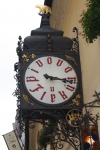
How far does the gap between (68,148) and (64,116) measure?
359 cm

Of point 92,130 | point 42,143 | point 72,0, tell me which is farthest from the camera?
point 42,143

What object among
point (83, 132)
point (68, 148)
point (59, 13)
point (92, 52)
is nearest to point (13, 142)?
point (68, 148)

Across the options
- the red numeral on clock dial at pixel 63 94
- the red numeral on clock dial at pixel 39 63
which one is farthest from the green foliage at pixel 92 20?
the red numeral on clock dial at pixel 39 63

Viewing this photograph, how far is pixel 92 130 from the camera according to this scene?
17.1 feet

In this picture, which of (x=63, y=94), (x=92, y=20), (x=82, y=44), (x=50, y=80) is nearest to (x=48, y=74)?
(x=50, y=80)

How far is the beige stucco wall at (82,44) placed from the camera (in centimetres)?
691

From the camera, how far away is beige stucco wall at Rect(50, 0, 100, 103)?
6914mm

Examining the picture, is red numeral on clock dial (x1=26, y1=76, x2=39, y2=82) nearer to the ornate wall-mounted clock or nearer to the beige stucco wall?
the ornate wall-mounted clock

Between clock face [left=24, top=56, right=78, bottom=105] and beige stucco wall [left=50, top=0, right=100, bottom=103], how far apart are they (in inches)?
17.1

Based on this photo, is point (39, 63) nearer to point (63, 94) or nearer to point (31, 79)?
point (31, 79)

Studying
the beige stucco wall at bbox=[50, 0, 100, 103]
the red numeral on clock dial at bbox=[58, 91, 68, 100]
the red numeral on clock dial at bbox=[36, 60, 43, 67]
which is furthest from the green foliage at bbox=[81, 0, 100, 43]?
the red numeral on clock dial at bbox=[36, 60, 43, 67]

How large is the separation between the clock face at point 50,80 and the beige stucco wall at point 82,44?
1.42 feet

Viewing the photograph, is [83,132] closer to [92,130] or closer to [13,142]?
[92,130]

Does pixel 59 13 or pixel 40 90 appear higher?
pixel 59 13
